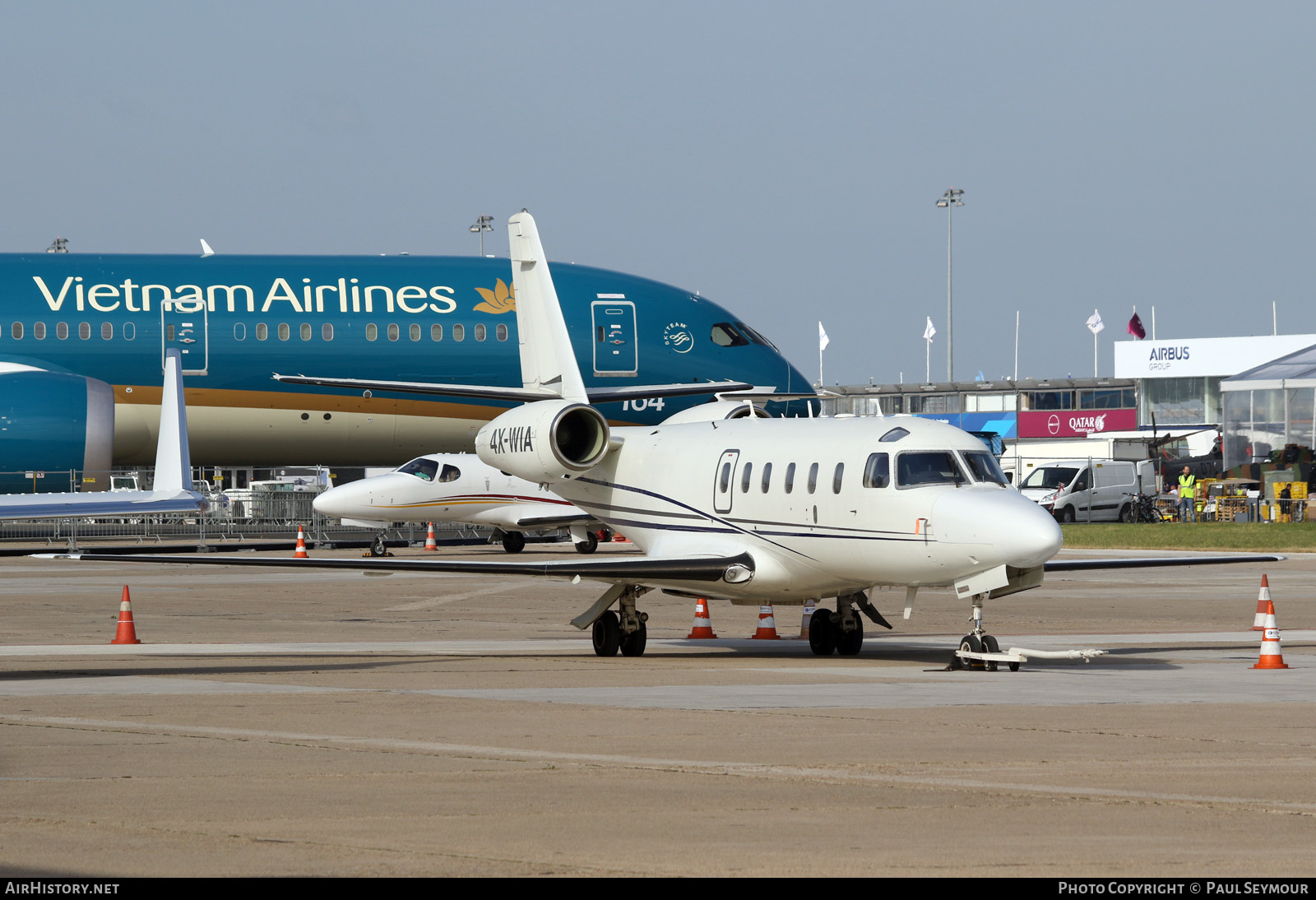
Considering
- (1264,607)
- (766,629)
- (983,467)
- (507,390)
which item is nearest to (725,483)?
(983,467)

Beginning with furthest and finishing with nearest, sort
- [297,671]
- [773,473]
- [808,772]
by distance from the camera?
[773,473]
[297,671]
[808,772]

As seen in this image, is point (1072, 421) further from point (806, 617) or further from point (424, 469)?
point (806, 617)

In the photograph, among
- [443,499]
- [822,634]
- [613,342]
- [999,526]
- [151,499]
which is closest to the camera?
[151,499]

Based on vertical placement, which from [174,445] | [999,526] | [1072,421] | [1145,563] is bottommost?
[1145,563]

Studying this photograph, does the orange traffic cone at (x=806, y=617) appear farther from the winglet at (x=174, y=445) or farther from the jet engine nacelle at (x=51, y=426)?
the jet engine nacelle at (x=51, y=426)

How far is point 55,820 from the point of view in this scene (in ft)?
24.8

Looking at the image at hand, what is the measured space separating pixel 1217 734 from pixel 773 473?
7.16 m

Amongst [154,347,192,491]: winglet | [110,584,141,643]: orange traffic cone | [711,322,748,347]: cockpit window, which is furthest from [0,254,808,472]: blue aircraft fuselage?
[154,347,192,491]: winglet

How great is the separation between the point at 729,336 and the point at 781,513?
52.3 ft

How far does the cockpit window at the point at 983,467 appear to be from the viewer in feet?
52.3

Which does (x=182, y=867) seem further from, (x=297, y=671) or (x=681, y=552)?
(x=681, y=552)

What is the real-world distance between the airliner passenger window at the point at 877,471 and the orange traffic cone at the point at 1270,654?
12.4 ft

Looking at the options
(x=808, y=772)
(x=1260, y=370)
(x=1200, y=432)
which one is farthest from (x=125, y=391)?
(x=1200, y=432)

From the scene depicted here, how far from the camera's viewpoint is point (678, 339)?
3219 cm
